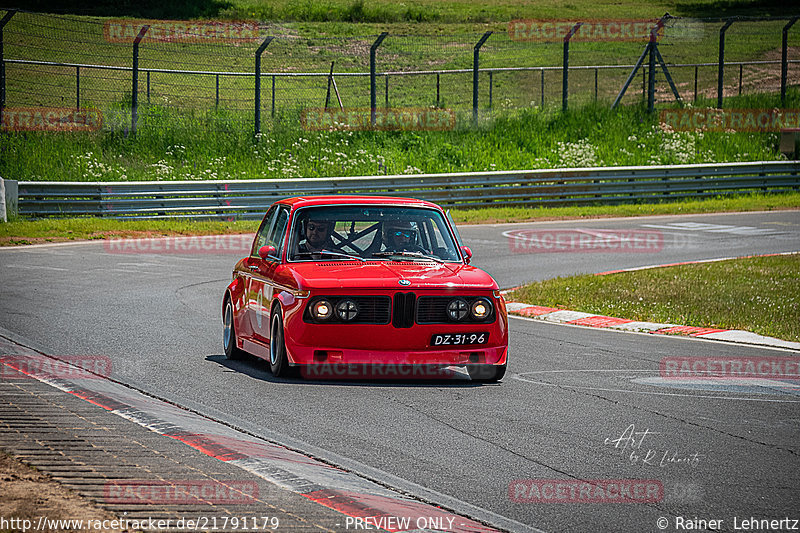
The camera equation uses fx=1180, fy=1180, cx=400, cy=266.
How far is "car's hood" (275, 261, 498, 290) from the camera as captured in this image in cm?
946

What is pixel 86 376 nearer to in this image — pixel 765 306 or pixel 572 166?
pixel 765 306

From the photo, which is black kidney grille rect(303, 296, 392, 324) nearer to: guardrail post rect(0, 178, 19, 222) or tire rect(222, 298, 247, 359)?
tire rect(222, 298, 247, 359)

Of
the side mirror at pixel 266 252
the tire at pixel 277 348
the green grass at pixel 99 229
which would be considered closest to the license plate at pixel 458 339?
the tire at pixel 277 348

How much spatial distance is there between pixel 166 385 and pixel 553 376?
10.8 feet

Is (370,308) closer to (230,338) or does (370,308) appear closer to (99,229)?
(230,338)

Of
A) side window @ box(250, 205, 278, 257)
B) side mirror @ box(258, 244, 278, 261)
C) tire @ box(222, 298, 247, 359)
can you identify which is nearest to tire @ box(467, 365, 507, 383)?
side mirror @ box(258, 244, 278, 261)

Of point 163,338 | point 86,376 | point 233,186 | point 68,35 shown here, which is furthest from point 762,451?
point 68,35

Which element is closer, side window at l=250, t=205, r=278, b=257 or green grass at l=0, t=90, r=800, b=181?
side window at l=250, t=205, r=278, b=257

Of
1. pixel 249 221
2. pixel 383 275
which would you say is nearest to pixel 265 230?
pixel 383 275

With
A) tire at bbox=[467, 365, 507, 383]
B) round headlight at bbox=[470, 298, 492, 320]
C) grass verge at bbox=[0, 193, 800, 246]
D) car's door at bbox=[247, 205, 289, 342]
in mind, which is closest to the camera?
round headlight at bbox=[470, 298, 492, 320]

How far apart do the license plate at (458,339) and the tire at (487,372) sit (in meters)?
0.31

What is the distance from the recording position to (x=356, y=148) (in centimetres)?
3425

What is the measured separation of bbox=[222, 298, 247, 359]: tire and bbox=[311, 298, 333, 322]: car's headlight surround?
5.97 ft

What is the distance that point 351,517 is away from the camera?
560cm
